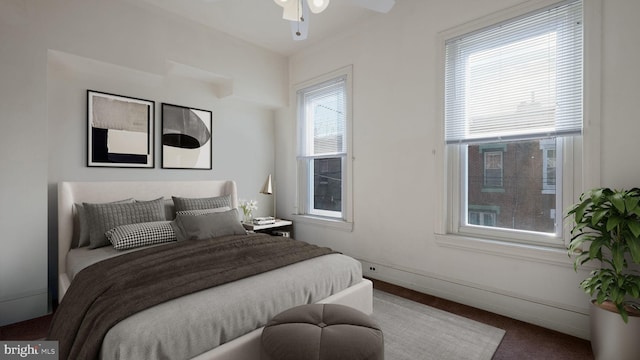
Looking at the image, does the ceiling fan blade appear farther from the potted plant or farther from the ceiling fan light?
the potted plant

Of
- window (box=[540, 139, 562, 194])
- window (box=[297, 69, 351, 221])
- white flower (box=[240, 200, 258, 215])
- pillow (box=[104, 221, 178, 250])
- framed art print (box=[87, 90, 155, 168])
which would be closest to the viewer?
window (box=[540, 139, 562, 194])

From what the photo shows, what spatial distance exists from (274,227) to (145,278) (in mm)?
2399

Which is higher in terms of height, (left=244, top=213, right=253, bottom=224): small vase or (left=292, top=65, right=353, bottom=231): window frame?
(left=292, top=65, right=353, bottom=231): window frame

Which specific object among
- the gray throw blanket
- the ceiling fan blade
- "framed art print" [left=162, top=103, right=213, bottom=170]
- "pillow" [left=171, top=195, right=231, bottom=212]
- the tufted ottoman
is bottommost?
the tufted ottoman

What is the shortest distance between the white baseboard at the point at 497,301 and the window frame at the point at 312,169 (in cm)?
80

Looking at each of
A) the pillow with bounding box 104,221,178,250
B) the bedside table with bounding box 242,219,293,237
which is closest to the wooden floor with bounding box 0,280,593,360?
the pillow with bounding box 104,221,178,250

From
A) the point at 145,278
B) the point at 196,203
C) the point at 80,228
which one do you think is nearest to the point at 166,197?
the point at 196,203

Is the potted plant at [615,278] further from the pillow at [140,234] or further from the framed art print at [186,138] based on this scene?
the framed art print at [186,138]

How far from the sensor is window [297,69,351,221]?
373 cm

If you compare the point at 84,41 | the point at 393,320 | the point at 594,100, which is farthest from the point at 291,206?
the point at 594,100

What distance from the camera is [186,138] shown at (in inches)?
143

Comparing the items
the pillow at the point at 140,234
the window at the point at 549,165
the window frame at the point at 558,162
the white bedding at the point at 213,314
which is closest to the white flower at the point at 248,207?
the pillow at the point at 140,234

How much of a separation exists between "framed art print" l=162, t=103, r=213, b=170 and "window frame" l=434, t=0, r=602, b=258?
2.79 metres

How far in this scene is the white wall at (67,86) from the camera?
7.94 feet
